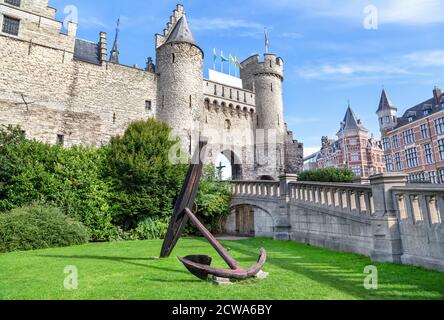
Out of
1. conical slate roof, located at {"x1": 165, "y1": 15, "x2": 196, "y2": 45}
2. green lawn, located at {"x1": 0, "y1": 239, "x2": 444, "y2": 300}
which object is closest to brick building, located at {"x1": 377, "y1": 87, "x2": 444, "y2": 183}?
conical slate roof, located at {"x1": 165, "y1": 15, "x2": 196, "y2": 45}

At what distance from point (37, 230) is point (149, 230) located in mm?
5256

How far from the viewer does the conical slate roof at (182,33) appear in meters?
26.2

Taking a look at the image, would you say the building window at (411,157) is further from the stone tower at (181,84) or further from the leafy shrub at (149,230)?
the leafy shrub at (149,230)

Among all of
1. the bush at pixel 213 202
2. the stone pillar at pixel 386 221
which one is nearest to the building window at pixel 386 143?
the bush at pixel 213 202

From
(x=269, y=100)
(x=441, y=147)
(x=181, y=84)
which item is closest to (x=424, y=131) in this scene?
(x=441, y=147)

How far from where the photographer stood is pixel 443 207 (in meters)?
5.53

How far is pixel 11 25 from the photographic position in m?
21.1

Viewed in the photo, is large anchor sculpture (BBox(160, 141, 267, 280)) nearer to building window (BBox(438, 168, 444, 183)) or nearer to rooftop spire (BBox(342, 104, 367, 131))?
building window (BBox(438, 168, 444, 183))

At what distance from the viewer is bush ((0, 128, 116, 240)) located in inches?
535

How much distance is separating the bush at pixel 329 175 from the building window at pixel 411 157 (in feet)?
64.2

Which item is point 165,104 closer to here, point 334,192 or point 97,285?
point 334,192
